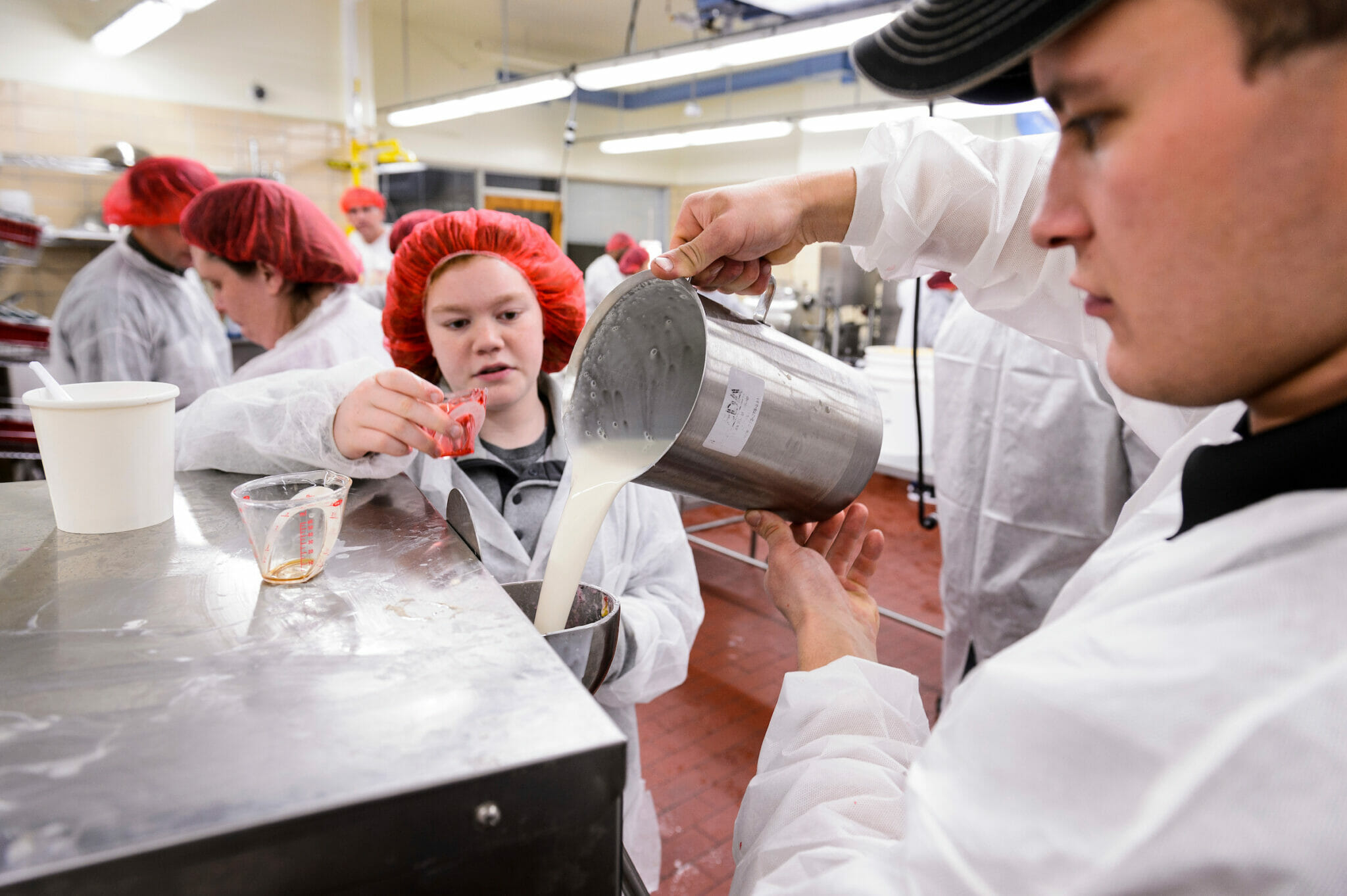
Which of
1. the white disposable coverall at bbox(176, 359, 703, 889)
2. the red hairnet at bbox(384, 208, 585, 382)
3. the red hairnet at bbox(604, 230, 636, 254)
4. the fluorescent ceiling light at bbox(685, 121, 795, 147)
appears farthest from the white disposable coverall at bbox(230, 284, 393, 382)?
the fluorescent ceiling light at bbox(685, 121, 795, 147)

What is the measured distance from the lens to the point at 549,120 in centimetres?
940

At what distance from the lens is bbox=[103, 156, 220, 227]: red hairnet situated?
2.78 metres

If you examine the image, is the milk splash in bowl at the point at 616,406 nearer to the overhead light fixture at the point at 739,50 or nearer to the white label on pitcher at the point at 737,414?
the white label on pitcher at the point at 737,414

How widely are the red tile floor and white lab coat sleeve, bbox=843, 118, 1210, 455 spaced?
1.57 m

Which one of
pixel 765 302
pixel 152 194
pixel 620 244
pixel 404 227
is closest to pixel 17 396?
pixel 152 194

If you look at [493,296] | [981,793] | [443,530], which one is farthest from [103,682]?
[493,296]

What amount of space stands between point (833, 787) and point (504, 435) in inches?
43.3

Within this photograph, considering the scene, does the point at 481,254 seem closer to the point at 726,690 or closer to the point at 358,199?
the point at 726,690

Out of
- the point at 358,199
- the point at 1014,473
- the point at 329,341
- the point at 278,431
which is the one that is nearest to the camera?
the point at 278,431

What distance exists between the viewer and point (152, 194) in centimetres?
280

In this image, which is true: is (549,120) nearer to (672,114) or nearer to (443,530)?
(672,114)

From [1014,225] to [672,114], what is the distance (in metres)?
10.5

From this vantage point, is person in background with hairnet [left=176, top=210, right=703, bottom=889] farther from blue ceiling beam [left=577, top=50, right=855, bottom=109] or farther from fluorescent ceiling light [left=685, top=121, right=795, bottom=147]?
blue ceiling beam [left=577, top=50, right=855, bottom=109]

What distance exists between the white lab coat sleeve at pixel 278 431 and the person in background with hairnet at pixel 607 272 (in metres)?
5.02
